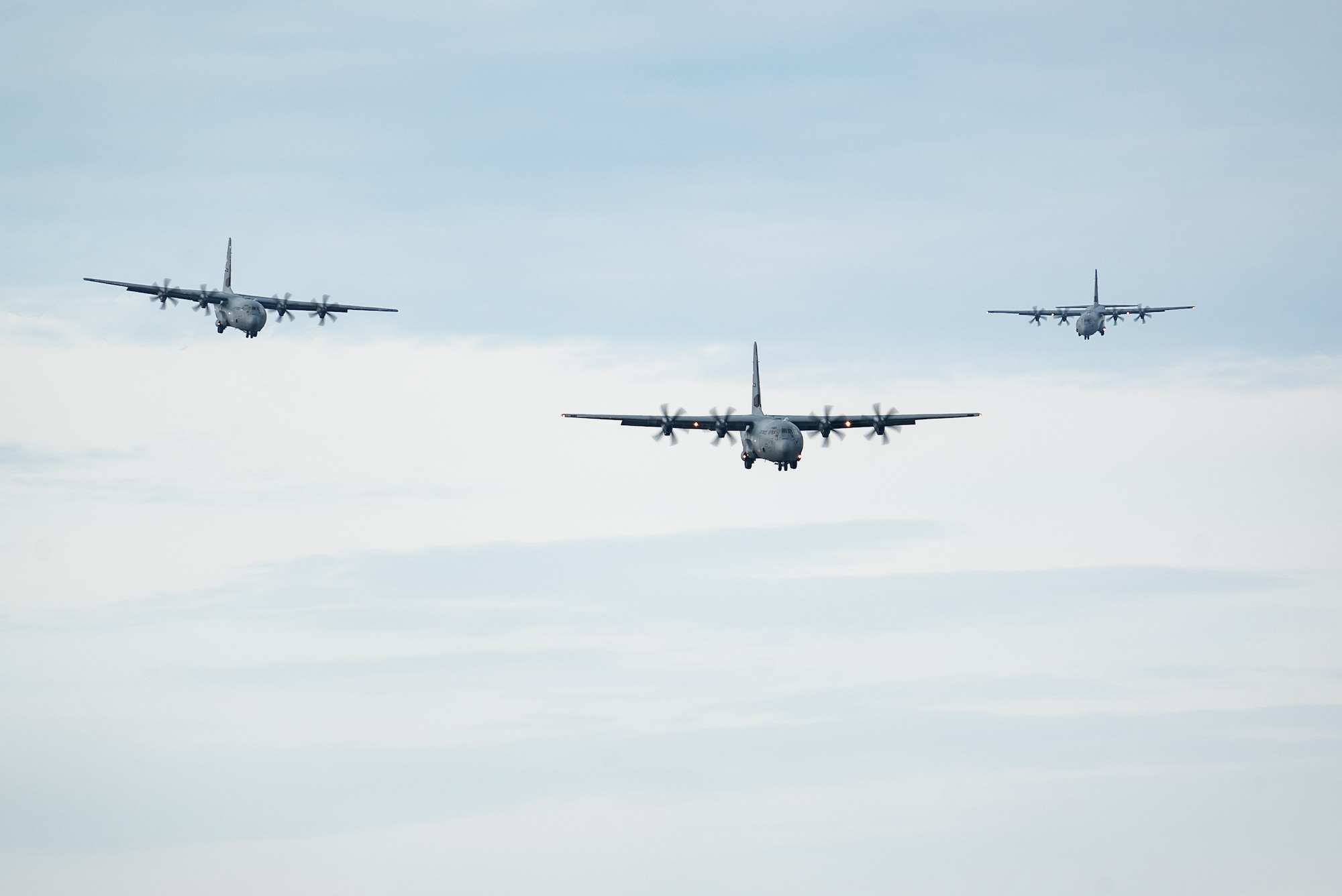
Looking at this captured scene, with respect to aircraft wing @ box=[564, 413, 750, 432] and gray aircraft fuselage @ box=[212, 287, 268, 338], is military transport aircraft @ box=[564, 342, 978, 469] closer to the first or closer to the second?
aircraft wing @ box=[564, 413, 750, 432]

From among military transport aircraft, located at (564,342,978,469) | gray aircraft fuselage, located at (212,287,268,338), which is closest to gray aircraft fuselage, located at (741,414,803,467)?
military transport aircraft, located at (564,342,978,469)

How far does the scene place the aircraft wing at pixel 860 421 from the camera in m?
157

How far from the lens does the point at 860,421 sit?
15888cm

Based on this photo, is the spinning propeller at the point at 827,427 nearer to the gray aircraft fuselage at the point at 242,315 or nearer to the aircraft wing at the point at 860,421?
the aircraft wing at the point at 860,421

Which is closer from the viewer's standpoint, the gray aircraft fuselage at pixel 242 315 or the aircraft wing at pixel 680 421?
the aircraft wing at pixel 680 421

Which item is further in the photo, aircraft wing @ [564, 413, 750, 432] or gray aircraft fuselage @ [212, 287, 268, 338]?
gray aircraft fuselage @ [212, 287, 268, 338]

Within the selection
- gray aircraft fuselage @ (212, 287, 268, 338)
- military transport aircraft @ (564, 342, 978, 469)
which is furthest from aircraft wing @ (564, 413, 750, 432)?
gray aircraft fuselage @ (212, 287, 268, 338)

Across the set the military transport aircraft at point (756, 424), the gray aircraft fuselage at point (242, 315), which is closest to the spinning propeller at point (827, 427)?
the military transport aircraft at point (756, 424)

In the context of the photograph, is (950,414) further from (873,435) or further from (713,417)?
(713,417)

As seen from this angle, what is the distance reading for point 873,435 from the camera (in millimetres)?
159250

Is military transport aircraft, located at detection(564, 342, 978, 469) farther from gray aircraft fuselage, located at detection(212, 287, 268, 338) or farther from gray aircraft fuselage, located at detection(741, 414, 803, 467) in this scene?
gray aircraft fuselage, located at detection(212, 287, 268, 338)

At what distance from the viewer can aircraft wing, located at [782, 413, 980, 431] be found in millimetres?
157375

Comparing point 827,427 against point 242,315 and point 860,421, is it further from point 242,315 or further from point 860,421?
point 242,315

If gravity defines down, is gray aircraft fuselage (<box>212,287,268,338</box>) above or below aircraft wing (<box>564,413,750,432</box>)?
above
